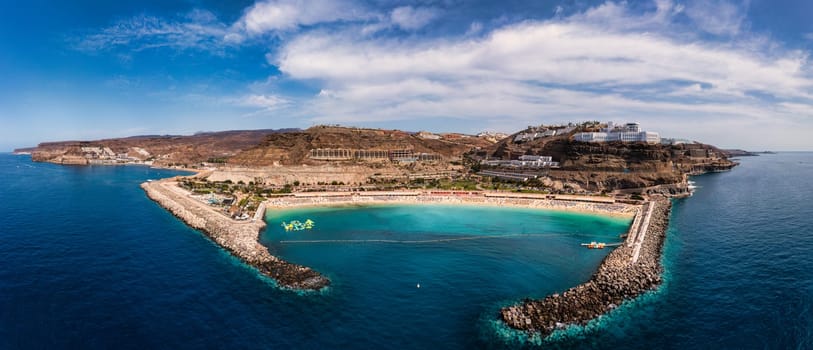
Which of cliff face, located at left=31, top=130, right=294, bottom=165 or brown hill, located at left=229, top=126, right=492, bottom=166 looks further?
cliff face, located at left=31, top=130, right=294, bottom=165

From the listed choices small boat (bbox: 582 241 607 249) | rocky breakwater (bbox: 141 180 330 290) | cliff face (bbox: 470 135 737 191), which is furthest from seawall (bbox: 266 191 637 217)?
small boat (bbox: 582 241 607 249)

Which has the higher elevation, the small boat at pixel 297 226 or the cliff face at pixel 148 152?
the cliff face at pixel 148 152

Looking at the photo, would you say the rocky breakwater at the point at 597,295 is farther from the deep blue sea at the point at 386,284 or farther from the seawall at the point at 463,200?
the seawall at the point at 463,200

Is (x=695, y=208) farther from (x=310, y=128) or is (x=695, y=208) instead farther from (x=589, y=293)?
(x=310, y=128)

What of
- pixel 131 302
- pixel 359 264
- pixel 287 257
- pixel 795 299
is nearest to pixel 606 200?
pixel 795 299

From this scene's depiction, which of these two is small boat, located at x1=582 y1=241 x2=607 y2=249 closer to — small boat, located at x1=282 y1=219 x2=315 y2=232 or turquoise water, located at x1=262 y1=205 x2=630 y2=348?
turquoise water, located at x1=262 y1=205 x2=630 y2=348

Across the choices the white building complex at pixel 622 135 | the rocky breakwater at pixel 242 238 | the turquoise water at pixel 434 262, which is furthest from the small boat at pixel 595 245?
the white building complex at pixel 622 135

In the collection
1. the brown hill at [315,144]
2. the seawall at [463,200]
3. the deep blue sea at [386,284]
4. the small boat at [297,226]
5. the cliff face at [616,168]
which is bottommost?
the deep blue sea at [386,284]

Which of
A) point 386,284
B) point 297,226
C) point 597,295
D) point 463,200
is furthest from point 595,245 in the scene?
point 297,226
